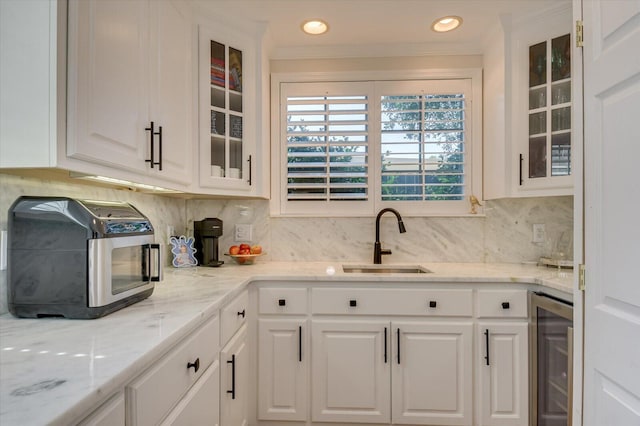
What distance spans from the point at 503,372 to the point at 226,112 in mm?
2196

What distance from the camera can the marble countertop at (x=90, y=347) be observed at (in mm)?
546

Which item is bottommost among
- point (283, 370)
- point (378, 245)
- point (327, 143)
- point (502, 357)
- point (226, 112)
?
point (283, 370)

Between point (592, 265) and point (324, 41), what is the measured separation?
81.1 inches

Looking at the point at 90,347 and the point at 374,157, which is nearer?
the point at 90,347

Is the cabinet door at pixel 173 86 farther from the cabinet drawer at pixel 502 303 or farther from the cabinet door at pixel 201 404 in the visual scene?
the cabinet drawer at pixel 502 303

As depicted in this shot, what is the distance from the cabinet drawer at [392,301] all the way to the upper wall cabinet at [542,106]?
822 millimetres

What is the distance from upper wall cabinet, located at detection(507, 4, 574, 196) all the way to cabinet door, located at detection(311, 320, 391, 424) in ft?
4.23

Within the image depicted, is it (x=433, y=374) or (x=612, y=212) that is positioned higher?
(x=612, y=212)

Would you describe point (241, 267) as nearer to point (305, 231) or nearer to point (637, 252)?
point (305, 231)

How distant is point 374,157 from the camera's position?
2406 mm

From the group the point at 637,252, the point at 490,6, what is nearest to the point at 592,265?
the point at 637,252

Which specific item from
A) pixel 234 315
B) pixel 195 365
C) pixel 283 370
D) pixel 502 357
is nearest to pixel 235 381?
pixel 234 315

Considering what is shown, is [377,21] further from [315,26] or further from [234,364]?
[234,364]

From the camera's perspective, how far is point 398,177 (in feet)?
7.88
